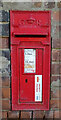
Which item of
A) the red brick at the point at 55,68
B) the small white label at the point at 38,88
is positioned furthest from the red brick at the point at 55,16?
the small white label at the point at 38,88

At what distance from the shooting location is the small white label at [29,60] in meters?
1.41

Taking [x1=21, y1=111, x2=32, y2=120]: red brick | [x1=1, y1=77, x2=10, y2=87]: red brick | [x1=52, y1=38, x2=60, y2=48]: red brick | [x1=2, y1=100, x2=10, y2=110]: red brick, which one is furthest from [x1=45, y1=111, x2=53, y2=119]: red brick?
[x1=52, y1=38, x2=60, y2=48]: red brick

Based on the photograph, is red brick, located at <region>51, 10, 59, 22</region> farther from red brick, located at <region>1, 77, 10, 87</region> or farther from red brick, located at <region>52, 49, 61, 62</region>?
red brick, located at <region>1, 77, 10, 87</region>

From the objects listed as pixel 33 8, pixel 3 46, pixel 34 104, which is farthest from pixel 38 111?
pixel 33 8

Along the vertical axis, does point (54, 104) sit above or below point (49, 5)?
below

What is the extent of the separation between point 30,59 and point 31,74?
16 centimetres

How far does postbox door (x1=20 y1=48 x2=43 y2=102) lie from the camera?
1.41m

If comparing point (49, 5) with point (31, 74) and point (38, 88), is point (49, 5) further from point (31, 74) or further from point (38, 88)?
point (38, 88)

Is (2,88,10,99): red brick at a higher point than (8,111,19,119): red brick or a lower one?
higher

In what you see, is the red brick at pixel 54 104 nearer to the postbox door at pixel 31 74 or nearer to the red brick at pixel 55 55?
the postbox door at pixel 31 74

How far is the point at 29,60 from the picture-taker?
1422 mm

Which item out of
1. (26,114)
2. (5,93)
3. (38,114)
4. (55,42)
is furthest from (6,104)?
(55,42)

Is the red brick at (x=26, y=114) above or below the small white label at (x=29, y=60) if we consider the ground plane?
below

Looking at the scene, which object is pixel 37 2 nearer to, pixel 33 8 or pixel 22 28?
pixel 33 8
